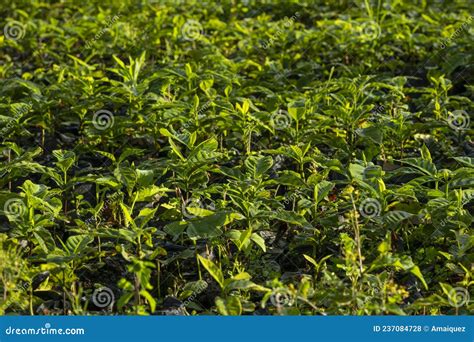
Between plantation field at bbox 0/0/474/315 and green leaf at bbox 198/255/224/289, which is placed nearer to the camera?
green leaf at bbox 198/255/224/289

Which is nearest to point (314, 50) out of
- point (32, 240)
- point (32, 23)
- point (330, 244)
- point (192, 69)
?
point (192, 69)

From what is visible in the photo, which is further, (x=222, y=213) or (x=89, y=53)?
(x=89, y=53)

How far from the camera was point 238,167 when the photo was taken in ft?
15.3

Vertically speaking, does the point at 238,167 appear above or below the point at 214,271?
above

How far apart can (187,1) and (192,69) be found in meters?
2.33

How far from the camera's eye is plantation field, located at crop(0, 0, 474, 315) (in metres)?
3.79

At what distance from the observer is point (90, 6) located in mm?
8375

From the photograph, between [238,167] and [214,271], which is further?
[238,167]

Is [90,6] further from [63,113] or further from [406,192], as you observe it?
[406,192]

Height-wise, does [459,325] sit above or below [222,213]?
below

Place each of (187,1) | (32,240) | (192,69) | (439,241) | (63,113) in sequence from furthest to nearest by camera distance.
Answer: (187,1) < (192,69) < (63,113) < (439,241) < (32,240)

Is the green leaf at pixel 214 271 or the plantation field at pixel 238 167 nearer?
the green leaf at pixel 214 271

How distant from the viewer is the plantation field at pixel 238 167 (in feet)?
12.4

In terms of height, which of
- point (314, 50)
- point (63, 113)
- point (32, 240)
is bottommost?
point (32, 240)
